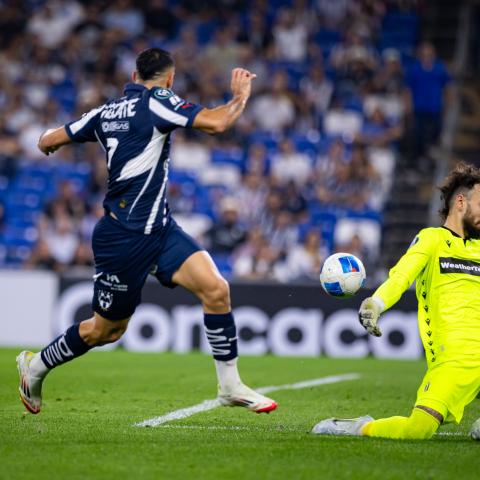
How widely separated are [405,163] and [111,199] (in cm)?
1346

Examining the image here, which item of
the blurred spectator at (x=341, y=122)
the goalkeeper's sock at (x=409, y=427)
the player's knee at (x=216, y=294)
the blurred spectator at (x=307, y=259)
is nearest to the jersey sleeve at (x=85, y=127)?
the player's knee at (x=216, y=294)

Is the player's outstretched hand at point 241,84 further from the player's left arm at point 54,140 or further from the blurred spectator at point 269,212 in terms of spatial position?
the blurred spectator at point 269,212

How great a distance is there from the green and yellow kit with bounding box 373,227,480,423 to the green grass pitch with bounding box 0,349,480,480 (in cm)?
32

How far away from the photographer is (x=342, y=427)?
7.12 metres

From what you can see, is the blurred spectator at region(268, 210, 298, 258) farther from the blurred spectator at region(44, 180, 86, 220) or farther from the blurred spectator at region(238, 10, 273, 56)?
the blurred spectator at region(238, 10, 273, 56)

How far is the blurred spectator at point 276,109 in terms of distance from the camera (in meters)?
20.6

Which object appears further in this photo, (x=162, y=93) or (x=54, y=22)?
(x=54, y=22)

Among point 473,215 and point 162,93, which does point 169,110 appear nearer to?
point 162,93

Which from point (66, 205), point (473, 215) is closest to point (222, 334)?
point (473, 215)

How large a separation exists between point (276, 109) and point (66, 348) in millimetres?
13535

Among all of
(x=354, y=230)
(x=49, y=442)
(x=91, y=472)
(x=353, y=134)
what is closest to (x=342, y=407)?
(x=49, y=442)

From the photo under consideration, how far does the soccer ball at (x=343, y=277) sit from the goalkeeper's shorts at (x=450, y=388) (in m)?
0.83

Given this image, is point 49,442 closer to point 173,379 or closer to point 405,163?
point 173,379

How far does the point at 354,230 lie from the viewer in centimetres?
1817
